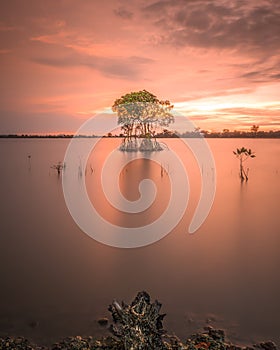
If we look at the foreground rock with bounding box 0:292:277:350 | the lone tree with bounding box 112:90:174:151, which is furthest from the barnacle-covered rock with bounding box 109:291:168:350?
the lone tree with bounding box 112:90:174:151

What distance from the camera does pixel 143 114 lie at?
4478 centimetres

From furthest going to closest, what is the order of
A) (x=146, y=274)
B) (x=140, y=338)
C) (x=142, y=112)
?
(x=142, y=112), (x=146, y=274), (x=140, y=338)

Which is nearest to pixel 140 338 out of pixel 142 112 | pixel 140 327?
pixel 140 327

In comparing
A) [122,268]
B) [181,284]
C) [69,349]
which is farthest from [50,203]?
[69,349]

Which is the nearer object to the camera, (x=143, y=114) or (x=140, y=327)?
(x=140, y=327)

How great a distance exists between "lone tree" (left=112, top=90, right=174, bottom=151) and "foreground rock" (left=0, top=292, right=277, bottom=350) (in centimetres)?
4130

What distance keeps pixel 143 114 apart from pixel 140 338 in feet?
140

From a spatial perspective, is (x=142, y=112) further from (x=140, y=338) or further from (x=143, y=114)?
(x=140, y=338)

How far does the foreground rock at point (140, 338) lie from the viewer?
11.4 feet

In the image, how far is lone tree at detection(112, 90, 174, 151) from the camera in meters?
44.6

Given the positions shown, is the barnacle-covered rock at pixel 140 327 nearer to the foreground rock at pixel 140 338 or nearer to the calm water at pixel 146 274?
the foreground rock at pixel 140 338

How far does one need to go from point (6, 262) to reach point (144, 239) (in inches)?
134

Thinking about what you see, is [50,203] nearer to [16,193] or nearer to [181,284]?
[16,193]

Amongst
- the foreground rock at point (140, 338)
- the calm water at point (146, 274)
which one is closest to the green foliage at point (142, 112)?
the calm water at point (146, 274)
